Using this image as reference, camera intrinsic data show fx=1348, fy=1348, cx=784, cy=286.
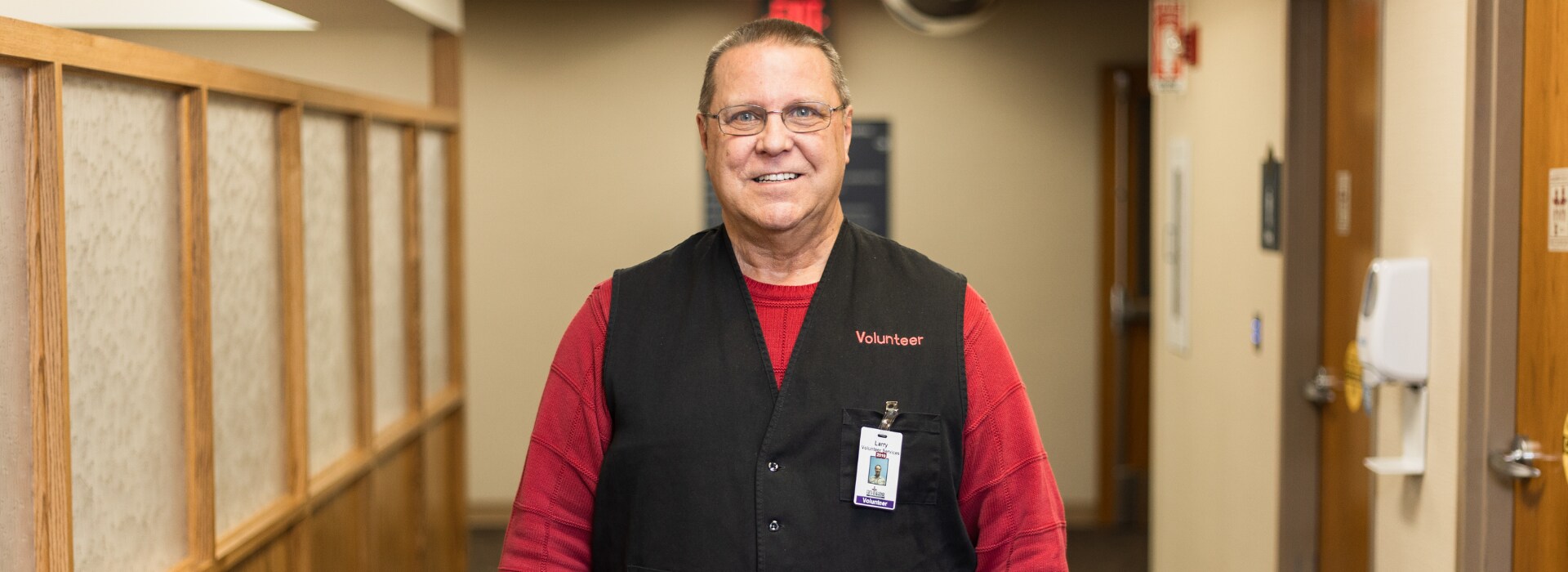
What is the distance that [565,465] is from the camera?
64.6 inches

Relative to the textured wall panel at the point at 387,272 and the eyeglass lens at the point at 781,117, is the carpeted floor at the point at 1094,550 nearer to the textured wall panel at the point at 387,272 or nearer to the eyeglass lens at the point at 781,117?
the textured wall panel at the point at 387,272

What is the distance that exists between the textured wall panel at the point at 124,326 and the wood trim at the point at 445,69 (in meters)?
1.95

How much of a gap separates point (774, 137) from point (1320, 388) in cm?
208

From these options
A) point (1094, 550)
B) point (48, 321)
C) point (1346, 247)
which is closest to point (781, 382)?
point (48, 321)

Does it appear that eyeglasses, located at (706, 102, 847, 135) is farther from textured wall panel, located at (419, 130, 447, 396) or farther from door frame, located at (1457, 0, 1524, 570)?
textured wall panel, located at (419, 130, 447, 396)

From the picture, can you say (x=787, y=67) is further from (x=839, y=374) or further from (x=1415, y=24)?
(x=1415, y=24)

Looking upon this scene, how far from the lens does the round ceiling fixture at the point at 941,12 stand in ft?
15.6

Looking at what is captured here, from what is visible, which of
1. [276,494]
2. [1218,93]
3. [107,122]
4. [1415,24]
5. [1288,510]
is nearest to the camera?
[107,122]

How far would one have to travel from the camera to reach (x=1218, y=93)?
376cm

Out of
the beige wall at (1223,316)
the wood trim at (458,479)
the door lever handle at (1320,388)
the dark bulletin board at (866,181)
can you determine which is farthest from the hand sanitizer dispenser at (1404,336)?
the dark bulletin board at (866,181)

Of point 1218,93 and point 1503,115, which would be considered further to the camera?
point 1218,93

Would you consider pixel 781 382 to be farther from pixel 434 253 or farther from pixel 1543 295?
pixel 434 253

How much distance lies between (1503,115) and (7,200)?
223 cm

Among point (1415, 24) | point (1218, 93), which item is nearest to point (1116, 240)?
point (1218, 93)
